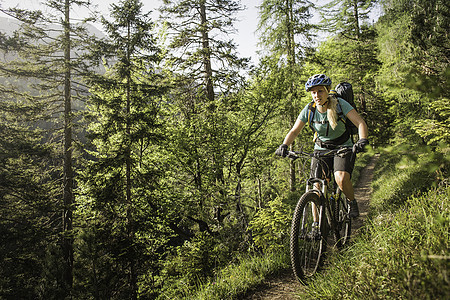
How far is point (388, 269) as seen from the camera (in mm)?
1853

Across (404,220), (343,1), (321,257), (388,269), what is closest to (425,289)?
(388,269)

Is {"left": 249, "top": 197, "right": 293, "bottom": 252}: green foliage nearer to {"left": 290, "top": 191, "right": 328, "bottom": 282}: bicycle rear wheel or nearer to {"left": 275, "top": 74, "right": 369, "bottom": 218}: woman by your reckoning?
Answer: {"left": 290, "top": 191, "right": 328, "bottom": 282}: bicycle rear wheel

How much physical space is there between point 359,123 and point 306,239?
5.43ft

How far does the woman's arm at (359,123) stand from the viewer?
2.90 meters

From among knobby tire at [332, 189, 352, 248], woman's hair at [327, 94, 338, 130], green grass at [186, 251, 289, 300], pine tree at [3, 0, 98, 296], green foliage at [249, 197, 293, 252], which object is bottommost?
green grass at [186, 251, 289, 300]

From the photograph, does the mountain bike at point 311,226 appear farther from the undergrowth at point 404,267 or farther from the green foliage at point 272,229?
the green foliage at point 272,229

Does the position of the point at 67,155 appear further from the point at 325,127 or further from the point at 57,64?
the point at 325,127

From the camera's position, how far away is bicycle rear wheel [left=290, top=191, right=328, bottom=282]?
266cm

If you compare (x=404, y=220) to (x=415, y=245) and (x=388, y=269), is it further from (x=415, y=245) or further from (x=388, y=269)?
(x=388, y=269)

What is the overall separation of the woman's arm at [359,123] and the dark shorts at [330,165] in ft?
1.00

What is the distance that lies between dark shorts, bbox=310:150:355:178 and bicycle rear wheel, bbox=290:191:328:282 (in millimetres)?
514

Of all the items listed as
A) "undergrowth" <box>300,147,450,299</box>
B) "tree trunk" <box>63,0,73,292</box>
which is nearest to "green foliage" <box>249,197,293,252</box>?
"undergrowth" <box>300,147,450,299</box>

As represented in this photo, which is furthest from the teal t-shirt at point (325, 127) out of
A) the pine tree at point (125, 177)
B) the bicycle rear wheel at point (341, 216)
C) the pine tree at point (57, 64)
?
the pine tree at point (57, 64)

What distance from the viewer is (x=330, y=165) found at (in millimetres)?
3496
